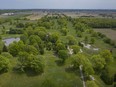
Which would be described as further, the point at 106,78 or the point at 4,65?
the point at 4,65

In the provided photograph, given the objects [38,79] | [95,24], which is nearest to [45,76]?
[38,79]

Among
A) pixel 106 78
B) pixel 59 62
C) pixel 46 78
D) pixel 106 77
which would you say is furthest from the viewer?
pixel 59 62

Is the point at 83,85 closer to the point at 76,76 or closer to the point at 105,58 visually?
the point at 76,76

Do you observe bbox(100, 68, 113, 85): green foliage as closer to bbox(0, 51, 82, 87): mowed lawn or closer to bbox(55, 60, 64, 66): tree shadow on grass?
bbox(0, 51, 82, 87): mowed lawn

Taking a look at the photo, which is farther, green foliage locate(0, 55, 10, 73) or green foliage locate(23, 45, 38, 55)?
green foliage locate(23, 45, 38, 55)

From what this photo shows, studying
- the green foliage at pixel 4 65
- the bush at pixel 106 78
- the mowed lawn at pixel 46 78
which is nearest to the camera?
the mowed lawn at pixel 46 78

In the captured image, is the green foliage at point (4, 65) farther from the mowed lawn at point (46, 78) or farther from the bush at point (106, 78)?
the bush at point (106, 78)

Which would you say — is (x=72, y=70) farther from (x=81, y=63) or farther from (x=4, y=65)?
(x=4, y=65)

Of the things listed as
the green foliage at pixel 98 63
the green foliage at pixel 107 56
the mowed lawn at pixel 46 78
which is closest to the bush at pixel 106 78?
the green foliage at pixel 98 63

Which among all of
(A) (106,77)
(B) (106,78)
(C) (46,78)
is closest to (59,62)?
(C) (46,78)

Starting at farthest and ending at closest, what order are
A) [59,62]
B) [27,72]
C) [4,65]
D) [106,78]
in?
1. [59,62]
2. [27,72]
3. [4,65]
4. [106,78]

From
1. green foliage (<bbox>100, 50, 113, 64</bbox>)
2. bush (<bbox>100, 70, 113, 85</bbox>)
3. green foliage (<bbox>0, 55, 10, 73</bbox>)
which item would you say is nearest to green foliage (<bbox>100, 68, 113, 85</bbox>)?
bush (<bbox>100, 70, 113, 85</bbox>)
